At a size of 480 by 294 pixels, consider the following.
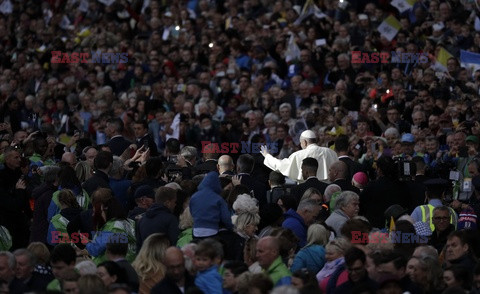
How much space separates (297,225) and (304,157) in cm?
396

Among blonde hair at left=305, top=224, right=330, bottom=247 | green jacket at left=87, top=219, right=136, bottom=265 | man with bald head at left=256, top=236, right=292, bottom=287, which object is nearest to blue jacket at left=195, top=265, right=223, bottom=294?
man with bald head at left=256, top=236, right=292, bottom=287

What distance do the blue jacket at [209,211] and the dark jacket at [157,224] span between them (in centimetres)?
24

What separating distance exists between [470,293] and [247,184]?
19.2 ft

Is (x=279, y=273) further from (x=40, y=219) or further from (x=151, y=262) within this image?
(x=40, y=219)

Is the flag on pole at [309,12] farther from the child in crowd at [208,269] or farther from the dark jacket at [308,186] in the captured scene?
the child in crowd at [208,269]

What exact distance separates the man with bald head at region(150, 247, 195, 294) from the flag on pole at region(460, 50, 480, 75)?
11829 mm

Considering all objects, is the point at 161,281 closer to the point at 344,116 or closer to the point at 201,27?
the point at 344,116

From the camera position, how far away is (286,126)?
21703mm

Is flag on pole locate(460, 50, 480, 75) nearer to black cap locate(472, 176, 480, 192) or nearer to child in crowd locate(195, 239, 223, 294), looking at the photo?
black cap locate(472, 176, 480, 192)

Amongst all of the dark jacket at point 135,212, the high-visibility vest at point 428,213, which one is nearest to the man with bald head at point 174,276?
the dark jacket at point 135,212

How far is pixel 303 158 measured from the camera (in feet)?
60.2

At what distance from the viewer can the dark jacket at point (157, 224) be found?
1412 centimetres

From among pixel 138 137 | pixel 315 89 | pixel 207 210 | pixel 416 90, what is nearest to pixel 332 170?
pixel 207 210
